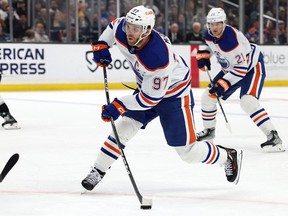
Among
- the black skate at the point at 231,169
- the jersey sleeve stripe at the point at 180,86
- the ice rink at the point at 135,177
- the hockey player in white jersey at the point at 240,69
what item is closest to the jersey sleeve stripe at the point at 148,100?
the jersey sleeve stripe at the point at 180,86

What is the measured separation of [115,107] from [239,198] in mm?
750

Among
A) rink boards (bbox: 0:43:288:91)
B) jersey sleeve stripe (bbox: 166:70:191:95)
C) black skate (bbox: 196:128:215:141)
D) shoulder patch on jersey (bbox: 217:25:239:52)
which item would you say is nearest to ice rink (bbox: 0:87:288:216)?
black skate (bbox: 196:128:215:141)

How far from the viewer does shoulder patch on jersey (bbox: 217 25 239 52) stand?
18.0ft

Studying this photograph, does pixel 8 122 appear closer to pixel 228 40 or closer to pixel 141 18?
pixel 228 40

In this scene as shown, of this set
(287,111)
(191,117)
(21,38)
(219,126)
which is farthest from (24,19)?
(191,117)

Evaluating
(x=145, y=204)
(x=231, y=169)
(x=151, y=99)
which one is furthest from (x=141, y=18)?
(x=231, y=169)

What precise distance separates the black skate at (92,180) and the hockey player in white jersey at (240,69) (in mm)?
1955

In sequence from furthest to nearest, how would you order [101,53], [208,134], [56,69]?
[56,69]
[208,134]
[101,53]

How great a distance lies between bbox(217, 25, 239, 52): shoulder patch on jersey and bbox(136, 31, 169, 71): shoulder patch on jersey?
2.08 m

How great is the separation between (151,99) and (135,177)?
0.89 meters

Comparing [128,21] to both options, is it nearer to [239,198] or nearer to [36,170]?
[239,198]

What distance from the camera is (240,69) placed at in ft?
18.1

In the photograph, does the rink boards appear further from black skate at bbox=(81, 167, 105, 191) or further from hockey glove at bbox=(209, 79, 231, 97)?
black skate at bbox=(81, 167, 105, 191)

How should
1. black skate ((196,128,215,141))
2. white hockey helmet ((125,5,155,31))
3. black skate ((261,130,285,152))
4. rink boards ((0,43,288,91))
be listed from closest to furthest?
white hockey helmet ((125,5,155,31)) < black skate ((261,130,285,152)) < black skate ((196,128,215,141)) < rink boards ((0,43,288,91))
